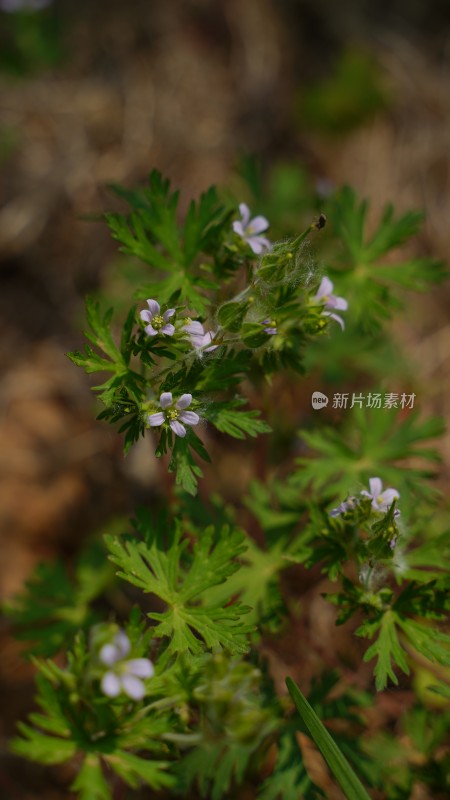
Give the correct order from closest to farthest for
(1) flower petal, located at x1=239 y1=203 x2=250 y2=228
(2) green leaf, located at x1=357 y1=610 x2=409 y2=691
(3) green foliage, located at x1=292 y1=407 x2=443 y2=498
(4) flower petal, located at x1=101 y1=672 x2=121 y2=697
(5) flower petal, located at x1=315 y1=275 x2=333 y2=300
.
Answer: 1. (4) flower petal, located at x1=101 y1=672 x2=121 y2=697
2. (2) green leaf, located at x1=357 y1=610 x2=409 y2=691
3. (5) flower petal, located at x1=315 y1=275 x2=333 y2=300
4. (1) flower petal, located at x1=239 y1=203 x2=250 y2=228
5. (3) green foliage, located at x1=292 y1=407 x2=443 y2=498

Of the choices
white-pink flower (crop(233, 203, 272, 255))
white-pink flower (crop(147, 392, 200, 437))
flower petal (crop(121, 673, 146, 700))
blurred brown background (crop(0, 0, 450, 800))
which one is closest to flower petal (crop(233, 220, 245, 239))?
white-pink flower (crop(233, 203, 272, 255))

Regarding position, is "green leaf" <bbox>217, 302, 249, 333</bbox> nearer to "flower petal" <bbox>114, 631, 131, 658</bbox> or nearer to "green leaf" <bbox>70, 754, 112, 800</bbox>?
"flower petal" <bbox>114, 631, 131, 658</bbox>

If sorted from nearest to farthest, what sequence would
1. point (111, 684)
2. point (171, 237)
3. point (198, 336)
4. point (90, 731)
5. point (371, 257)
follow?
point (111, 684) → point (90, 731) → point (198, 336) → point (171, 237) → point (371, 257)

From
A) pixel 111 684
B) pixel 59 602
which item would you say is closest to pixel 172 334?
pixel 111 684

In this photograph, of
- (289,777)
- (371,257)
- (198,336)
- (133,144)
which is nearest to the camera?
(198,336)

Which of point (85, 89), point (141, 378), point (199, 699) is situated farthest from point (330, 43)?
point (199, 699)

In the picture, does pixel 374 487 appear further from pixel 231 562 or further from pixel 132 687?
pixel 132 687
